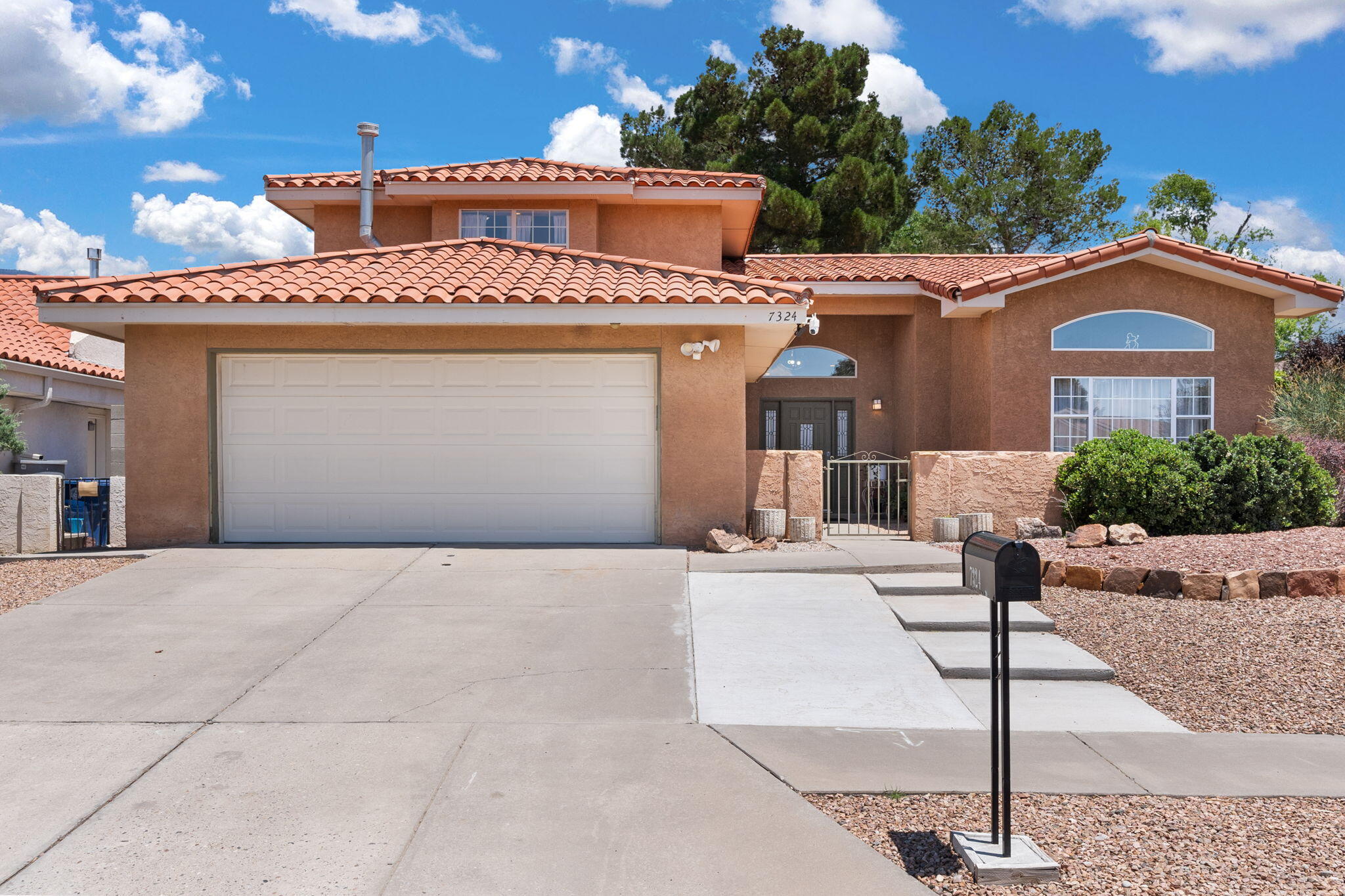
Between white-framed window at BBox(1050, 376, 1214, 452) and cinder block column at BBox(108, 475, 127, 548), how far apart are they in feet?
43.8

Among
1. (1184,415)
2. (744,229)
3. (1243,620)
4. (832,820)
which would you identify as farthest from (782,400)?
(832,820)

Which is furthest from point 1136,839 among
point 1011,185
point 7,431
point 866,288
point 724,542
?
point 1011,185

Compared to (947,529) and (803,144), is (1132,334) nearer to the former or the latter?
(947,529)

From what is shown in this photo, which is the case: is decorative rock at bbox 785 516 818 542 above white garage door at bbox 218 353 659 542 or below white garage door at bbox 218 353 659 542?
below

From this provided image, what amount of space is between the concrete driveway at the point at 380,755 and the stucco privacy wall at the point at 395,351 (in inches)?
101

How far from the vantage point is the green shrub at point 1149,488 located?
12.1m

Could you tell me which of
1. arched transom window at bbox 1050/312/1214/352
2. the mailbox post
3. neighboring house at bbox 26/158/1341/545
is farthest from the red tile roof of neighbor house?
the mailbox post

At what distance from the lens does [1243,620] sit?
27.6 ft

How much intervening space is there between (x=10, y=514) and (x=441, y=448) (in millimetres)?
4918

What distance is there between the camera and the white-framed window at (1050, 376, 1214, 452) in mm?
15477

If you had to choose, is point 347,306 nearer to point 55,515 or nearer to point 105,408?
point 55,515

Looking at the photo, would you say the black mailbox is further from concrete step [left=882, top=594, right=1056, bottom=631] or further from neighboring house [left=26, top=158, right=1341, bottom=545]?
neighboring house [left=26, top=158, right=1341, bottom=545]

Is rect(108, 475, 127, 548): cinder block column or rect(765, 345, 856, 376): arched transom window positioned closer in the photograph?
rect(108, 475, 127, 548): cinder block column

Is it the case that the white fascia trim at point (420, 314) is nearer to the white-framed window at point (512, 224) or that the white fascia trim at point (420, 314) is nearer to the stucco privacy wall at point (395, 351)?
the stucco privacy wall at point (395, 351)
